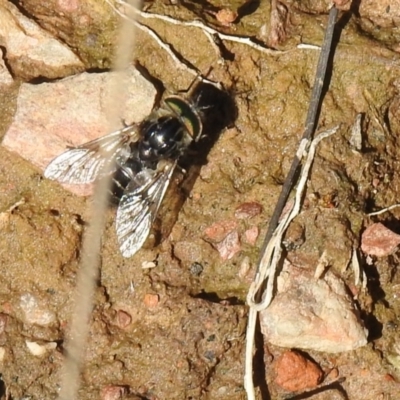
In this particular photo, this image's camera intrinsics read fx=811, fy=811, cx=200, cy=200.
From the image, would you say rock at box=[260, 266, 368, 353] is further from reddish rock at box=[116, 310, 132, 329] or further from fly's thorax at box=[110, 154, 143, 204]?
fly's thorax at box=[110, 154, 143, 204]

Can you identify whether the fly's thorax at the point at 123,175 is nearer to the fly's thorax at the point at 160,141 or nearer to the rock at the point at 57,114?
the fly's thorax at the point at 160,141

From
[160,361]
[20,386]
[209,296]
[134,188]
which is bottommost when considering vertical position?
[20,386]

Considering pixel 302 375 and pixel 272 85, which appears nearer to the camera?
pixel 302 375

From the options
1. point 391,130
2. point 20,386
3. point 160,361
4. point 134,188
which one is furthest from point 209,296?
point 391,130

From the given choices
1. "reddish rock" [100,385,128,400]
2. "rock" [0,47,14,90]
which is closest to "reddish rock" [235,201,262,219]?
"reddish rock" [100,385,128,400]

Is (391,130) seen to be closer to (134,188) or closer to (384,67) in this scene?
(384,67)

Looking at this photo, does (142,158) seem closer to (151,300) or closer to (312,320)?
(151,300)

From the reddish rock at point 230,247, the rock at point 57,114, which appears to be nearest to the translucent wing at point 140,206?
the rock at point 57,114
